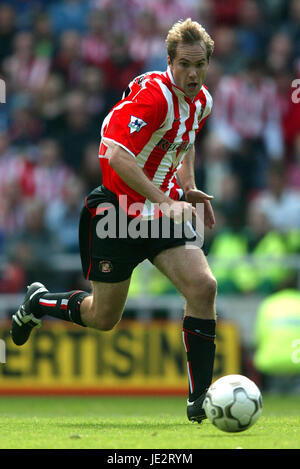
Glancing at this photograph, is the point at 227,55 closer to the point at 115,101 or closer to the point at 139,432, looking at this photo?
the point at 115,101

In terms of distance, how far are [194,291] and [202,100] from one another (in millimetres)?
1281

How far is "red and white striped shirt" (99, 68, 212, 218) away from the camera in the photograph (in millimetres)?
6000

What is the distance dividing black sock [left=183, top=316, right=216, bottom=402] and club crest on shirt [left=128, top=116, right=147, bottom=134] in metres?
1.24

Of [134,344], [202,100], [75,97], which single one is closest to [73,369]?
[134,344]

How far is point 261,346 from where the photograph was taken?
1044cm

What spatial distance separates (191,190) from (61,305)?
1.23 meters

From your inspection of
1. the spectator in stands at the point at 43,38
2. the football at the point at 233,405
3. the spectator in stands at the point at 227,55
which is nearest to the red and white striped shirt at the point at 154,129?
the football at the point at 233,405

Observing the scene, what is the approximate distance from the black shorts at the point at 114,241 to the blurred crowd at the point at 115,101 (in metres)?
4.52

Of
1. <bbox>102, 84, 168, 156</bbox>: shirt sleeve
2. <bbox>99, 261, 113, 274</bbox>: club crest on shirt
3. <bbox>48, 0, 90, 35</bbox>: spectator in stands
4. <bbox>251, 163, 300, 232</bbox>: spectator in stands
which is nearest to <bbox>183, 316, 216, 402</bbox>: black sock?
<bbox>99, 261, 113, 274</bbox>: club crest on shirt

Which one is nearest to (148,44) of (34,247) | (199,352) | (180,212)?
(34,247)

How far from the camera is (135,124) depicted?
5.99m

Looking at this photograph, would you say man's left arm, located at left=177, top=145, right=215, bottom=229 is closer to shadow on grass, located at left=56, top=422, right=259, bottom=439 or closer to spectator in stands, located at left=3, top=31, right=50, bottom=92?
shadow on grass, located at left=56, top=422, right=259, bottom=439
